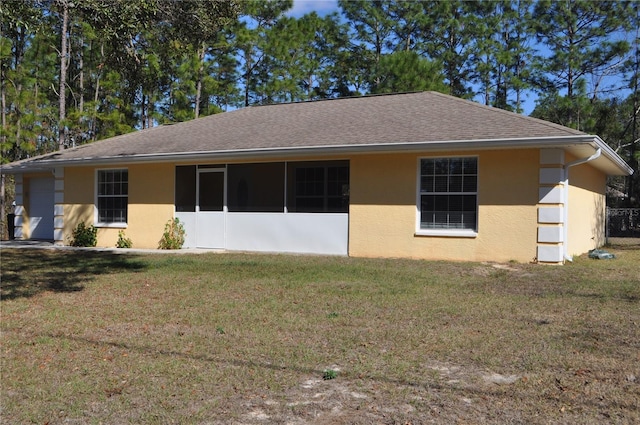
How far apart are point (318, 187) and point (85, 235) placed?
763 centimetres

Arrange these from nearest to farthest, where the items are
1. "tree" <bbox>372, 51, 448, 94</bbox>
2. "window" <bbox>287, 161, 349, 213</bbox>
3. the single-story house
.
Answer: the single-story house, "window" <bbox>287, 161, 349, 213</bbox>, "tree" <bbox>372, 51, 448, 94</bbox>

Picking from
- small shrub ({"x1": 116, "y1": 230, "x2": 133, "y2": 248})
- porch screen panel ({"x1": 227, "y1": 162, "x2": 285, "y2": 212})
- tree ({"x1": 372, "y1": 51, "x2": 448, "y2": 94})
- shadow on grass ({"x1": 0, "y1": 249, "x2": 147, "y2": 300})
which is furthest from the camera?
tree ({"x1": 372, "y1": 51, "x2": 448, "y2": 94})

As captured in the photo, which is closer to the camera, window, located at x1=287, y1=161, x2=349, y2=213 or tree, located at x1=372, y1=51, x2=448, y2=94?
window, located at x1=287, y1=161, x2=349, y2=213

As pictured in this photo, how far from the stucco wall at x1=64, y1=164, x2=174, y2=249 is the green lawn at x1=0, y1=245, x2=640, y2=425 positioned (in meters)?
5.64

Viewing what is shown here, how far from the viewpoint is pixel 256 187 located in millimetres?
14227

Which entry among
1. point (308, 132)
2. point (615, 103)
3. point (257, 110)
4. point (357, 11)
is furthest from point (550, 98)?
point (308, 132)

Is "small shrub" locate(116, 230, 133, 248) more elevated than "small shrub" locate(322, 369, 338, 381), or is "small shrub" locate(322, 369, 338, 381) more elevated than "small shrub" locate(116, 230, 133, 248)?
"small shrub" locate(116, 230, 133, 248)

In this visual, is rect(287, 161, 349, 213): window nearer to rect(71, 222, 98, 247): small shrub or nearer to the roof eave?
the roof eave

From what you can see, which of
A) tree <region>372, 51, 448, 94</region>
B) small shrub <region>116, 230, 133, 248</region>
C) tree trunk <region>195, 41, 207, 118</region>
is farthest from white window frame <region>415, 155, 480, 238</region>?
tree trunk <region>195, 41, 207, 118</region>

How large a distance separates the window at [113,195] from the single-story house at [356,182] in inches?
1.6

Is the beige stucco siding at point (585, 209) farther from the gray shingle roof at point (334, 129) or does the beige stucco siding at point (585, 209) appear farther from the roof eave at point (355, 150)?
the gray shingle roof at point (334, 129)

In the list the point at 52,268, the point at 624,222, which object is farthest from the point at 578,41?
the point at 52,268

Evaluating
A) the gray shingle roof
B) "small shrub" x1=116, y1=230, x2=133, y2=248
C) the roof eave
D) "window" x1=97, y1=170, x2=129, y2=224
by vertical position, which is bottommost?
"small shrub" x1=116, y1=230, x2=133, y2=248

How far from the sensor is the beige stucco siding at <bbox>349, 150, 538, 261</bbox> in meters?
11.3
